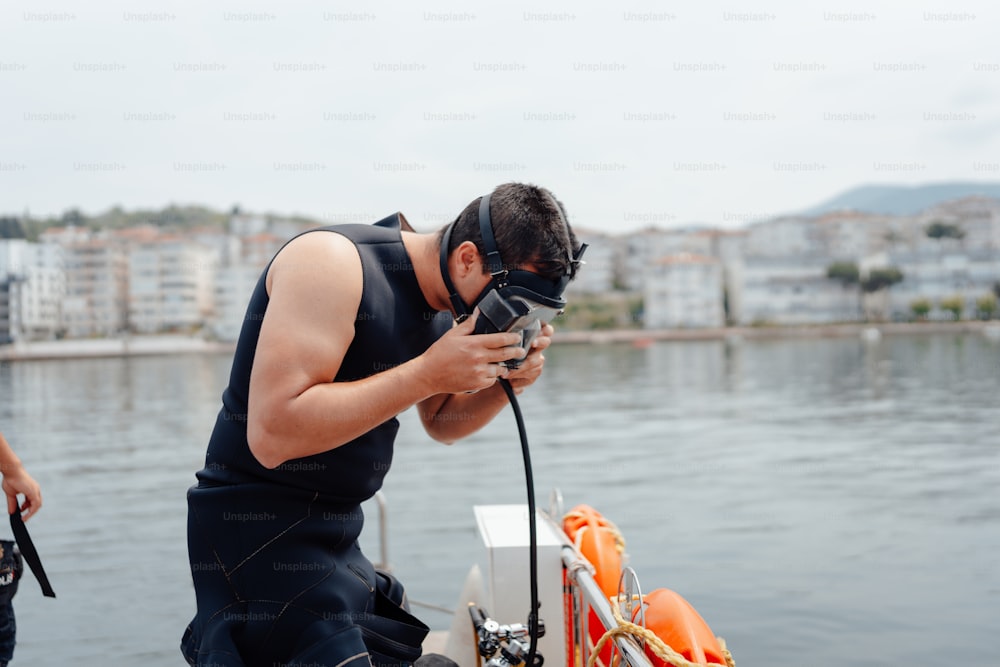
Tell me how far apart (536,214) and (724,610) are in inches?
406

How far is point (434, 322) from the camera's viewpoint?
194 cm

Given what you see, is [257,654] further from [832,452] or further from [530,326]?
[832,452]

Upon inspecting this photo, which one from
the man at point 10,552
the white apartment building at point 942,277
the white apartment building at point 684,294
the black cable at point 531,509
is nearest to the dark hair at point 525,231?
the black cable at point 531,509

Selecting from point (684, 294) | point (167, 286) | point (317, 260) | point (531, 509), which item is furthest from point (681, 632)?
point (684, 294)

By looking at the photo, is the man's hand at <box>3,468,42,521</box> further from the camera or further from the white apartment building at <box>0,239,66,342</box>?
the white apartment building at <box>0,239,66,342</box>

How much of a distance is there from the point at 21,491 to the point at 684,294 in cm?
11751

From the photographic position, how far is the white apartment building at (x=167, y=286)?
4218 inches

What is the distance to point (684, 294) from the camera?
4614 inches

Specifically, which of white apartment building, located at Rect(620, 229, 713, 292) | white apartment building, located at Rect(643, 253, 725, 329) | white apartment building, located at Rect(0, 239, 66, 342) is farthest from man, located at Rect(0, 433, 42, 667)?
white apartment building, located at Rect(620, 229, 713, 292)

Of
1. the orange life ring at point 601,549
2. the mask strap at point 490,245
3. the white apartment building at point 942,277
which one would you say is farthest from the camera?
the white apartment building at point 942,277

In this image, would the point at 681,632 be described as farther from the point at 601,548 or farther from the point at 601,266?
the point at 601,266

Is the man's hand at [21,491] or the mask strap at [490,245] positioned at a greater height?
the mask strap at [490,245]

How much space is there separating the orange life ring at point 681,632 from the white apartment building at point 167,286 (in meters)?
110

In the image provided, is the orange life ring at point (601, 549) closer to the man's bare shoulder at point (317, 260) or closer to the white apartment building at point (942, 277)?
the man's bare shoulder at point (317, 260)
